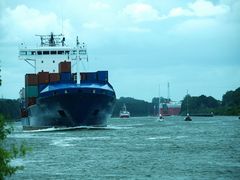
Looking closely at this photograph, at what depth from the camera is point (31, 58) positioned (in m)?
88.4

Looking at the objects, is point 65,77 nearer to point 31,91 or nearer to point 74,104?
point 74,104

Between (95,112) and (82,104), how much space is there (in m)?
3.07

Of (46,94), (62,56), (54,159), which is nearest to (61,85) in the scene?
(46,94)

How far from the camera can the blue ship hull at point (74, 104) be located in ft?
222

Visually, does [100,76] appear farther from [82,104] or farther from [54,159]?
[54,159]

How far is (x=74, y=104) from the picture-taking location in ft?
224

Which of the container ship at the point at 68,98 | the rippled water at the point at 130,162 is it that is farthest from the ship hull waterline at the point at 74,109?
the rippled water at the point at 130,162

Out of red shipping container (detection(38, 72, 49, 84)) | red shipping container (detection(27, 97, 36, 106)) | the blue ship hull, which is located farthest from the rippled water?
red shipping container (detection(27, 97, 36, 106))

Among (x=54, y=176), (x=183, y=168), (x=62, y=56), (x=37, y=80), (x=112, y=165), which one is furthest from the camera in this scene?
(x=62, y=56)

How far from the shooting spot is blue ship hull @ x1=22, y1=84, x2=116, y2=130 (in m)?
67.7

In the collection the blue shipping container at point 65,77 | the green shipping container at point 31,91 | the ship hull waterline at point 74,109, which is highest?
the blue shipping container at point 65,77

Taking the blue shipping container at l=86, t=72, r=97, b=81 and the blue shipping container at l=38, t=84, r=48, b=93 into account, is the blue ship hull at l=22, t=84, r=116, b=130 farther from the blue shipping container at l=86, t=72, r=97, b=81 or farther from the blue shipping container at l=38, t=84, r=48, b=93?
the blue shipping container at l=86, t=72, r=97, b=81

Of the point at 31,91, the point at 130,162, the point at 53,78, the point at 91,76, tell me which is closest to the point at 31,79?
the point at 31,91

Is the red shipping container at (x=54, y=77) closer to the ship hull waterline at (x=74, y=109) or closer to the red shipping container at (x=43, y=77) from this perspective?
the red shipping container at (x=43, y=77)
